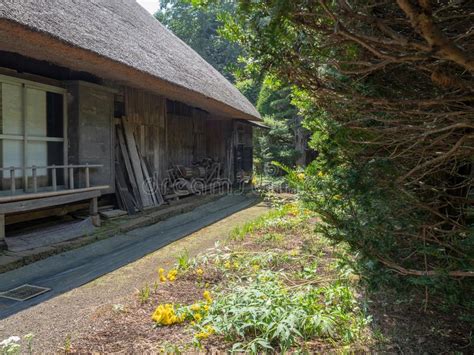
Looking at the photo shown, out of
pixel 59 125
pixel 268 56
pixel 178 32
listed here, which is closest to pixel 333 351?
pixel 268 56

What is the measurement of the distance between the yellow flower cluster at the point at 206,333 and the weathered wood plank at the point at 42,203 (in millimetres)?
3274

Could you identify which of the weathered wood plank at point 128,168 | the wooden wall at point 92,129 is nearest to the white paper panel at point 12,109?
the wooden wall at point 92,129

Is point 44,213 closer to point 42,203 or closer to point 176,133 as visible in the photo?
point 42,203

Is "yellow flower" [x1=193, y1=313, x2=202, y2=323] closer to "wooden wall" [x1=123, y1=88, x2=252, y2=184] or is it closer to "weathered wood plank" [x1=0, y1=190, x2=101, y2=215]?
"weathered wood plank" [x1=0, y1=190, x2=101, y2=215]

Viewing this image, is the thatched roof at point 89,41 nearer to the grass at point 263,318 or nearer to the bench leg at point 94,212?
the bench leg at point 94,212

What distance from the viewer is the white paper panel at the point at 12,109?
4809 millimetres

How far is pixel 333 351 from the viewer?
220 cm

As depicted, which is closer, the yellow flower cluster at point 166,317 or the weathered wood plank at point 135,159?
the yellow flower cluster at point 166,317

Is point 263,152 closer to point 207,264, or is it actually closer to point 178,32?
point 207,264

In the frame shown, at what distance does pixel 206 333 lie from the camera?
2256mm

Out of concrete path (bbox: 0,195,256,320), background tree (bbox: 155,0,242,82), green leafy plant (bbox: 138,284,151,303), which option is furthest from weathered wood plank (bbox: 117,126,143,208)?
background tree (bbox: 155,0,242,82)

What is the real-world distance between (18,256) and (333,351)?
3791 millimetres

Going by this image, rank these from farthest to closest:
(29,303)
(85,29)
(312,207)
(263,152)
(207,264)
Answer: (263,152), (85,29), (207,264), (29,303), (312,207)

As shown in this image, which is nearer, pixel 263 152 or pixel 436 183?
pixel 436 183
